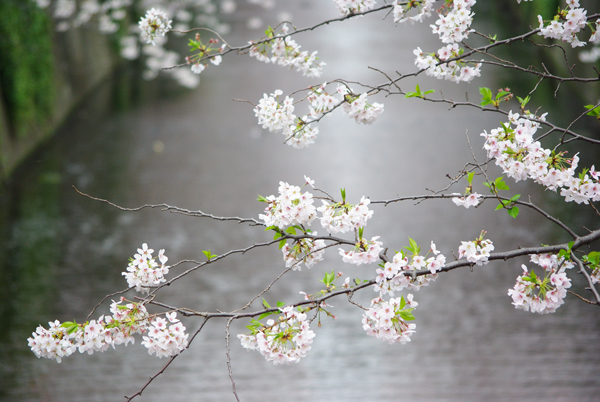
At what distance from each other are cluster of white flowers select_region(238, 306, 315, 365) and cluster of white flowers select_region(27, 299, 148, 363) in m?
0.28

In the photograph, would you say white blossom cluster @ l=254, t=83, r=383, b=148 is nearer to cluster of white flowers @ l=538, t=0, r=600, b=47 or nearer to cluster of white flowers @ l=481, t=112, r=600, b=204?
cluster of white flowers @ l=481, t=112, r=600, b=204

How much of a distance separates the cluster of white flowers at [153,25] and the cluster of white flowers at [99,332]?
0.88 m

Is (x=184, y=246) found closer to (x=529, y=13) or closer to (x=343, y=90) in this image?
(x=343, y=90)

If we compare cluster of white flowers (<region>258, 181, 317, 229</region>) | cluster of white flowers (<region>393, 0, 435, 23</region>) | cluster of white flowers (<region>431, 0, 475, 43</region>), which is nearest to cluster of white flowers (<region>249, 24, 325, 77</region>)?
cluster of white flowers (<region>393, 0, 435, 23</region>)

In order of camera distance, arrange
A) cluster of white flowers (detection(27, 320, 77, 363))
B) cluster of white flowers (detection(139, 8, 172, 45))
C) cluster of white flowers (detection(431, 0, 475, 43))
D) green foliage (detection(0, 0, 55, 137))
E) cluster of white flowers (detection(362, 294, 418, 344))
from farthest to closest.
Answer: green foliage (detection(0, 0, 55, 137)) < cluster of white flowers (detection(139, 8, 172, 45)) < cluster of white flowers (detection(431, 0, 475, 43)) < cluster of white flowers (detection(27, 320, 77, 363)) < cluster of white flowers (detection(362, 294, 418, 344))

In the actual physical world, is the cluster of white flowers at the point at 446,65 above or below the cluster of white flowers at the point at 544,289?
above

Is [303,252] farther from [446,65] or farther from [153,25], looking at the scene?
[153,25]

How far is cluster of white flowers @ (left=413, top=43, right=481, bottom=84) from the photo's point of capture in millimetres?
1701

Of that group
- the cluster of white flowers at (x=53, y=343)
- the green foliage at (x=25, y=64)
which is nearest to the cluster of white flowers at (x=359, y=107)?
the cluster of white flowers at (x=53, y=343)

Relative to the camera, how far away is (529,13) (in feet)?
35.5

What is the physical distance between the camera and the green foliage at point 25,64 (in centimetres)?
623

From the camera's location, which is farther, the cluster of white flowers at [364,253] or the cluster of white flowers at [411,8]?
the cluster of white flowers at [411,8]

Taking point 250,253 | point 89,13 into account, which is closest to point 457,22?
point 250,253

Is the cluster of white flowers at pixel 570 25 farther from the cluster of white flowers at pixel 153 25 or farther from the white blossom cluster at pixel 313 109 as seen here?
the cluster of white flowers at pixel 153 25
